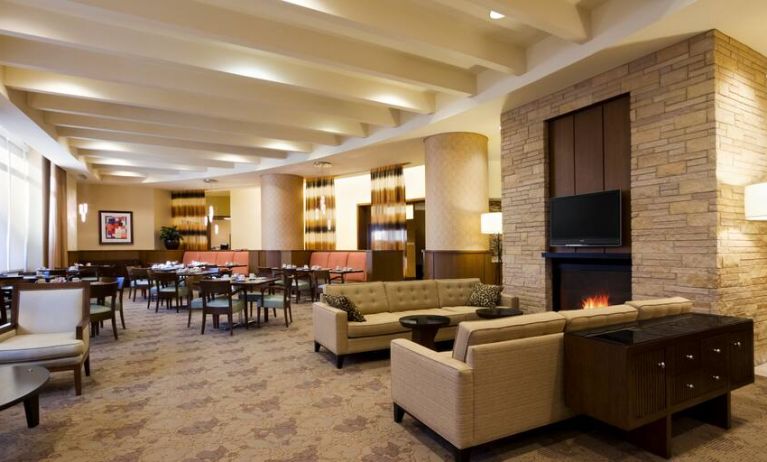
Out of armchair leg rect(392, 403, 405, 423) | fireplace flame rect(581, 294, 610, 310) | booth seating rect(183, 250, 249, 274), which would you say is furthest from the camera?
booth seating rect(183, 250, 249, 274)

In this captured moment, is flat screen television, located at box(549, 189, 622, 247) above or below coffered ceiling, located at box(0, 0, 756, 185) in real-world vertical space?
below

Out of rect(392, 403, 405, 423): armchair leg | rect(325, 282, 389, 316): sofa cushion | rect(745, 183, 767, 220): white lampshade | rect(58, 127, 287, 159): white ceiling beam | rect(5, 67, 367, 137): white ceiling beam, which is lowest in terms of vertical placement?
rect(392, 403, 405, 423): armchair leg

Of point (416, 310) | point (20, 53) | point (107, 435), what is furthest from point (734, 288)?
point (20, 53)

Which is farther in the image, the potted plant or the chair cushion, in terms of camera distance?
the potted plant

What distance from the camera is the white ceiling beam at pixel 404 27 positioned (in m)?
3.79

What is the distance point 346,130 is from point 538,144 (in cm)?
361

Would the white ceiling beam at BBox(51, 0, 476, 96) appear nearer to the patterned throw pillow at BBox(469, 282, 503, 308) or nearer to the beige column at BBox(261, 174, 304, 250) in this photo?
the patterned throw pillow at BBox(469, 282, 503, 308)

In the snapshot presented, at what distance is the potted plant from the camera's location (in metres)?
13.0

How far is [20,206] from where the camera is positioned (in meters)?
8.45

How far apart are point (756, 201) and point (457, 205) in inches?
166

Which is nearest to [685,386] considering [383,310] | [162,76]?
[383,310]

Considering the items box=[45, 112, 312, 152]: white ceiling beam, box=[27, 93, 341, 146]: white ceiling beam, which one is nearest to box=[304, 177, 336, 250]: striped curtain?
box=[45, 112, 312, 152]: white ceiling beam

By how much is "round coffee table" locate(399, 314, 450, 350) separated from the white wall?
11.7 metres

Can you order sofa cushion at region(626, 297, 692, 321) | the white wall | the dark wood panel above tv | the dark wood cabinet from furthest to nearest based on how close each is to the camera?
the white wall
the dark wood panel above tv
sofa cushion at region(626, 297, 692, 321)
the dark wood cabinet
